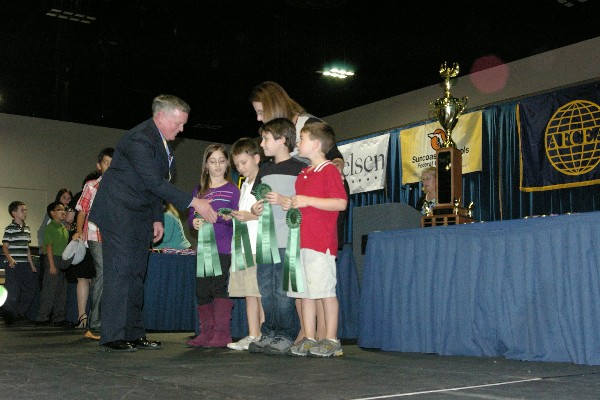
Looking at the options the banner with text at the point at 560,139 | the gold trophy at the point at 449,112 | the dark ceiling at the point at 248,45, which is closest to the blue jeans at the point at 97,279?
the gold trophy at the point at 449,112

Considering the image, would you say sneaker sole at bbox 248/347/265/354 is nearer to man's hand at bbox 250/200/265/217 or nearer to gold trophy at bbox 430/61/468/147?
man's hand at bbox 250/200/265/217

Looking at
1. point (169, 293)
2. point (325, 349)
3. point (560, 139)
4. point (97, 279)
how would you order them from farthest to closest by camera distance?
point (560, 139), point (169, 293), point (97, 279), point (325, 349)

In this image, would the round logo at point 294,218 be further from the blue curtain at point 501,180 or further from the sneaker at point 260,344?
the blue curtain at point 501,180

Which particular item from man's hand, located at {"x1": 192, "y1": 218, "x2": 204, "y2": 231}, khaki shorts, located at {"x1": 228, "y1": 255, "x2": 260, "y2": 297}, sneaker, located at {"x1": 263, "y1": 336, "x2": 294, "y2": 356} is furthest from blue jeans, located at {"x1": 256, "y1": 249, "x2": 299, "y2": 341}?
man's hand, located at {"x1": 192, "y1": 218, "x2": 204, "y2": 231}

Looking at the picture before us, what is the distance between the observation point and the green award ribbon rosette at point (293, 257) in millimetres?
2826

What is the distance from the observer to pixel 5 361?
2482 millimetres

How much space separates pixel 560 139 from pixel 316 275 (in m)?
4.94

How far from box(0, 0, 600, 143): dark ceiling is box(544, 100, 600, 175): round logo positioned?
1105 millimetres

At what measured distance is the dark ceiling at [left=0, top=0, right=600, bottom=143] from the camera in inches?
287

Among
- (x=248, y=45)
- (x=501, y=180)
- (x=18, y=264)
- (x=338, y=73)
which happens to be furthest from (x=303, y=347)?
(x=338, y=73)

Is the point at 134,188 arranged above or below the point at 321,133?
below

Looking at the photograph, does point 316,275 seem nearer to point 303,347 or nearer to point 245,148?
point 303,347

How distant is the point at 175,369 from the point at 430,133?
657 centimetres

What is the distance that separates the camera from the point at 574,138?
6805 mm
